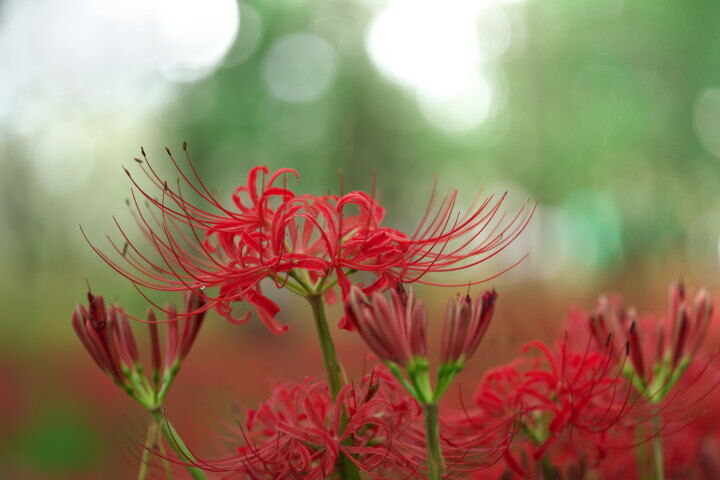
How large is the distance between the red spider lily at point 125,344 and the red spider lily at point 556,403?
0.53m

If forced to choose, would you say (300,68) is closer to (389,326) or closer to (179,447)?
(179,447)

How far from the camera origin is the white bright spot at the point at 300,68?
8.91m

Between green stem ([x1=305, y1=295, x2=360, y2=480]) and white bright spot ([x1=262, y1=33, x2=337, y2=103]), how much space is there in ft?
26.4

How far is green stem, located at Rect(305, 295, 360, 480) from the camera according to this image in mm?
1133

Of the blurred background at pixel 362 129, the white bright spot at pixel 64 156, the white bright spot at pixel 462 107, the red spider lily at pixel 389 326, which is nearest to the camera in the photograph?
the red spider lily at pixel 389 326

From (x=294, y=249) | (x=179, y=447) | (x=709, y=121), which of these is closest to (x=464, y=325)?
(x=294, y=249)

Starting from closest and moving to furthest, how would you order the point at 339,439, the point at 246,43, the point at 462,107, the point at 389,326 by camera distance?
the point at 389,326
the point at 339,439
the point at 246,43
the point at 462,107

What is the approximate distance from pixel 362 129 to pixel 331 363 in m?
7.68

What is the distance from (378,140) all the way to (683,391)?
24.3ft

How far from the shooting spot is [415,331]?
0.97 meters

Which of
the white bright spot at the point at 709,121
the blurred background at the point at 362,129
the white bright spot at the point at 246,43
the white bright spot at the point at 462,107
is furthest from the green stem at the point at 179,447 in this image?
the white bright spot at the point at 462,107

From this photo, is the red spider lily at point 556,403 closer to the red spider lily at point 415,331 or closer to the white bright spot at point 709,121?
the red spider lily at point 415,331

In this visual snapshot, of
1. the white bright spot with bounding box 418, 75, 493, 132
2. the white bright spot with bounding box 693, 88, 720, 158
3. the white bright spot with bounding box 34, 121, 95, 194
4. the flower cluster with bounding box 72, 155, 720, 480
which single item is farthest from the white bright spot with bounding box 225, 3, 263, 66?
the flower cluster with bounding box 72, 155, 720, 480

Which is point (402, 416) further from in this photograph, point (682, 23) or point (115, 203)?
point (115, 203)
